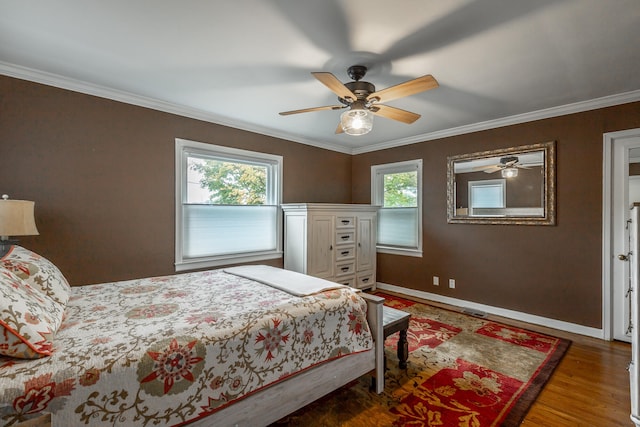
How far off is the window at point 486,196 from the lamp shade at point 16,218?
4.50 metres

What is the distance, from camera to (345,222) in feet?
13.9

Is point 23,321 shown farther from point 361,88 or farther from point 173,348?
point 361,88

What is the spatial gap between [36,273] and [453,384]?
2.80 meters

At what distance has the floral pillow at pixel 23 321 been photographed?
1.06 m

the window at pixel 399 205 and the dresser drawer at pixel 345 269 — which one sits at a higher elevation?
the window at pixel 399 205

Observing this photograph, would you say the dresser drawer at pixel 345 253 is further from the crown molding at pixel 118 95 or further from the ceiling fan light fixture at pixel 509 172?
the ceiling fan light fixture at pixel 509 172

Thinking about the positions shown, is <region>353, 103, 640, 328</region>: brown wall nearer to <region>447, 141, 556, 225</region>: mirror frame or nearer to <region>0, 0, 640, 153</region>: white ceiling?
<region>447, 141, 556, 225</region>: mirror frame

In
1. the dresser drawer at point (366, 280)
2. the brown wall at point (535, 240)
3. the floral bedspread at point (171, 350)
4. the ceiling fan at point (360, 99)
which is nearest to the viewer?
the floral bedspread at point (171, 350)

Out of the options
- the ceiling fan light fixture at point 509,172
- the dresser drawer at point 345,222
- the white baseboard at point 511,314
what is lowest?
the white baseboard at point 511,314

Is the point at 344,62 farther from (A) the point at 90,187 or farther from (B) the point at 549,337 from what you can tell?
(B) the point at 549,337

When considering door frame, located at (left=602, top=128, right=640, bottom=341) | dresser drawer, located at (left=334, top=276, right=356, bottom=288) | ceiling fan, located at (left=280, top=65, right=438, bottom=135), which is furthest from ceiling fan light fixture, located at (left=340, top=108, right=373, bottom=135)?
door frame, located at (left=602, top=128, right=640, bottom=341)

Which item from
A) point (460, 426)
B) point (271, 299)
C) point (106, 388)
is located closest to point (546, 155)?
point (460, 426)

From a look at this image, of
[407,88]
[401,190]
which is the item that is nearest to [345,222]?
[401,190]

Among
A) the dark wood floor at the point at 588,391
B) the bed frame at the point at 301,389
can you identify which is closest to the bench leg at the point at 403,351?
the bed frame at the point at 301,389
